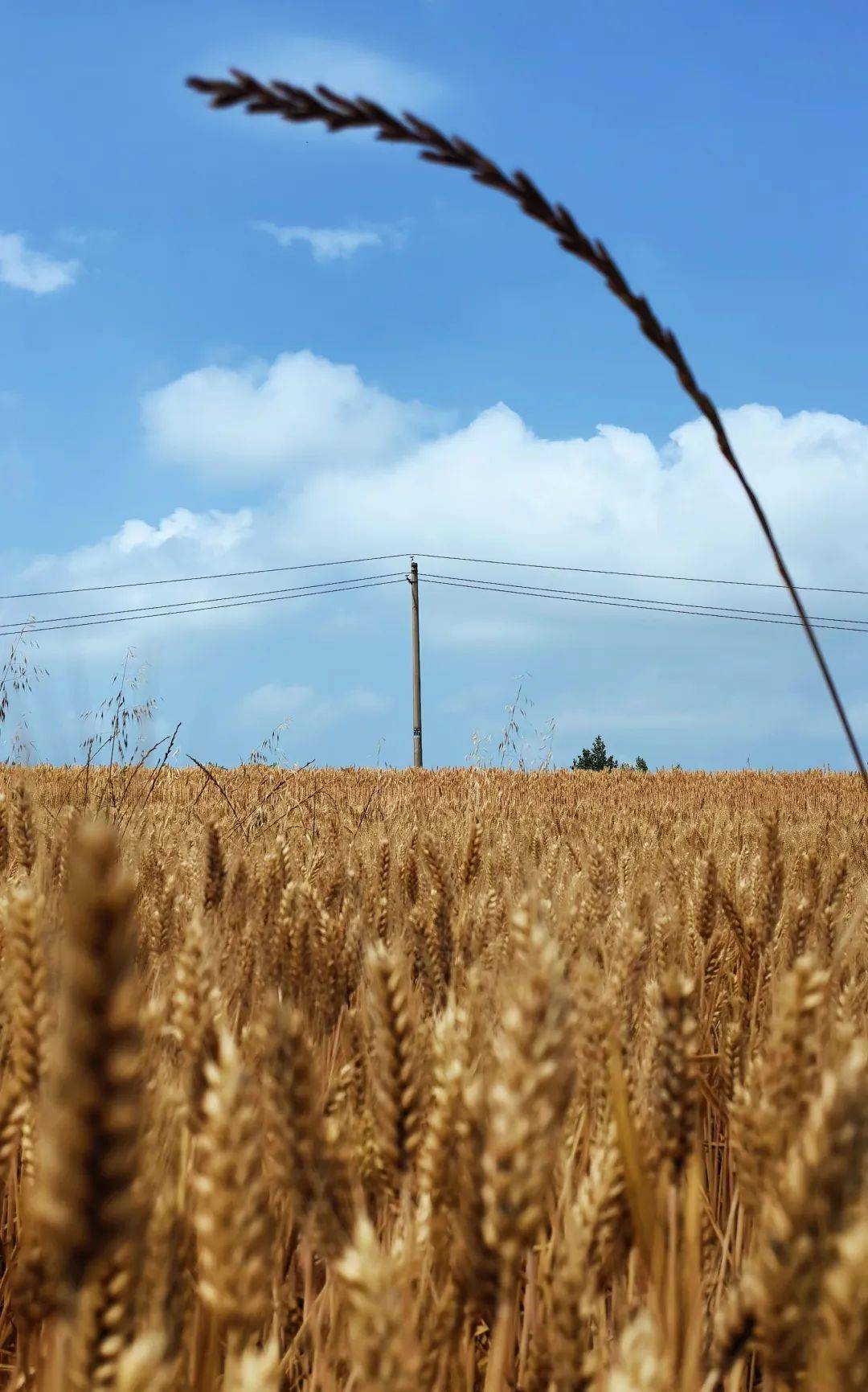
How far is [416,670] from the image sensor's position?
127ft

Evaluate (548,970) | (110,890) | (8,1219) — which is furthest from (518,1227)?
(8,1219)

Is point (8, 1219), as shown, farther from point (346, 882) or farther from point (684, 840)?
point (684, 840)

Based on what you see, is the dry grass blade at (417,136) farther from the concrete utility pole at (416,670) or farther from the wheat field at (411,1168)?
the concrete utility pole at (416,670)

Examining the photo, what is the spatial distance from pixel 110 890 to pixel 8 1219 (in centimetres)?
124

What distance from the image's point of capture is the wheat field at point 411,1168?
64 cm

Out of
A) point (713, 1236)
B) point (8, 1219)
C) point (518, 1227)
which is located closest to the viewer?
point (518, 1227)

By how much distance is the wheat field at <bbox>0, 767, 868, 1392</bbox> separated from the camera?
2.11 ft

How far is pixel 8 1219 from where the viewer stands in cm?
152

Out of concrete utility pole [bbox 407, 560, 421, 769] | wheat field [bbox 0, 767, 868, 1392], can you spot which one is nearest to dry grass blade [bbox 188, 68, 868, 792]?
wheat field [bbox 0, 767, 868, 1392]

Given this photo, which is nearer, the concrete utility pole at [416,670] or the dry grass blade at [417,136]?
the dry grass blade at [417,136]

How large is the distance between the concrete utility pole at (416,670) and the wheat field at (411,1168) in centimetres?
3395

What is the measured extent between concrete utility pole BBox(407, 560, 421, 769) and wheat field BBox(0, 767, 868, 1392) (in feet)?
111

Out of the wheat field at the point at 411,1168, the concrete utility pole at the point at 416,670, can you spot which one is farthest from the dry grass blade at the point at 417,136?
the concrete utility pole at the point at 416,670

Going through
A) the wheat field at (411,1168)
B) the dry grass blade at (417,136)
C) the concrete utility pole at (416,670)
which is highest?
the concrete utility pole at (416,670)
